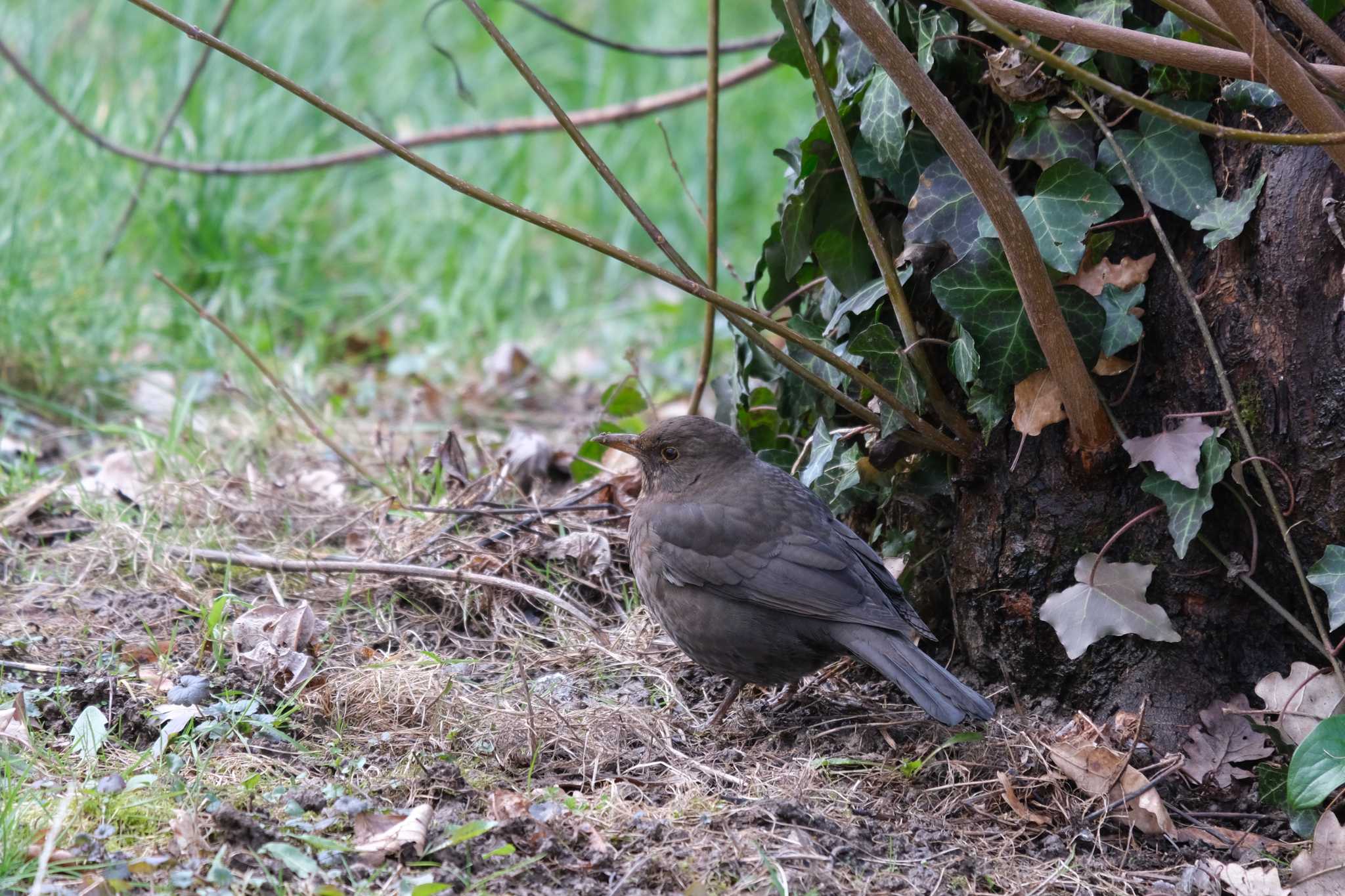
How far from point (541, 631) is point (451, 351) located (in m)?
2.66

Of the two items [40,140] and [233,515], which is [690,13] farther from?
[233,515]

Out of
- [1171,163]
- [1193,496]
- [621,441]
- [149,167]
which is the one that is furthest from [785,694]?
[149,167]

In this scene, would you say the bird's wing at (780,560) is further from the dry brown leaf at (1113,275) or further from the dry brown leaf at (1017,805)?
the dry brown leaf at (1113,275)

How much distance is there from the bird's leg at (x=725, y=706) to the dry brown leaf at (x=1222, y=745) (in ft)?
4.02

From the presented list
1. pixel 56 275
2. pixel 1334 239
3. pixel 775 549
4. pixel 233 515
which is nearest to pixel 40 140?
pixel 56 275

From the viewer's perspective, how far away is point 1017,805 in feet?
10.3

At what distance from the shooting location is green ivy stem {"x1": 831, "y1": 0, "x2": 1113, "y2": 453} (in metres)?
2.73

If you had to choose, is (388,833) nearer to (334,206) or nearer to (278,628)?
(278,628)

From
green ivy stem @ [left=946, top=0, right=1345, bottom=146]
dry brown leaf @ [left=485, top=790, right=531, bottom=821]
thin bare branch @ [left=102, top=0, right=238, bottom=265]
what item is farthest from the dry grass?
thin bare branch @ [left=102, top=0, right=238, bottom=265]

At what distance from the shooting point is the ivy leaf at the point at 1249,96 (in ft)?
9.61

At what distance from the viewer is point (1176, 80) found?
121 inches

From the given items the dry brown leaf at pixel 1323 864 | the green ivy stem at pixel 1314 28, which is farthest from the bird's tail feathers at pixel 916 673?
the green ivy stem at pixel 1314 28

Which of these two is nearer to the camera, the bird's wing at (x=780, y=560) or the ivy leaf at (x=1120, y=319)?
the ivy leaf at (x=1120, y=319)

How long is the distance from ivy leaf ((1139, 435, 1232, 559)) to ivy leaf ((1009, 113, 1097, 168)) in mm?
768
